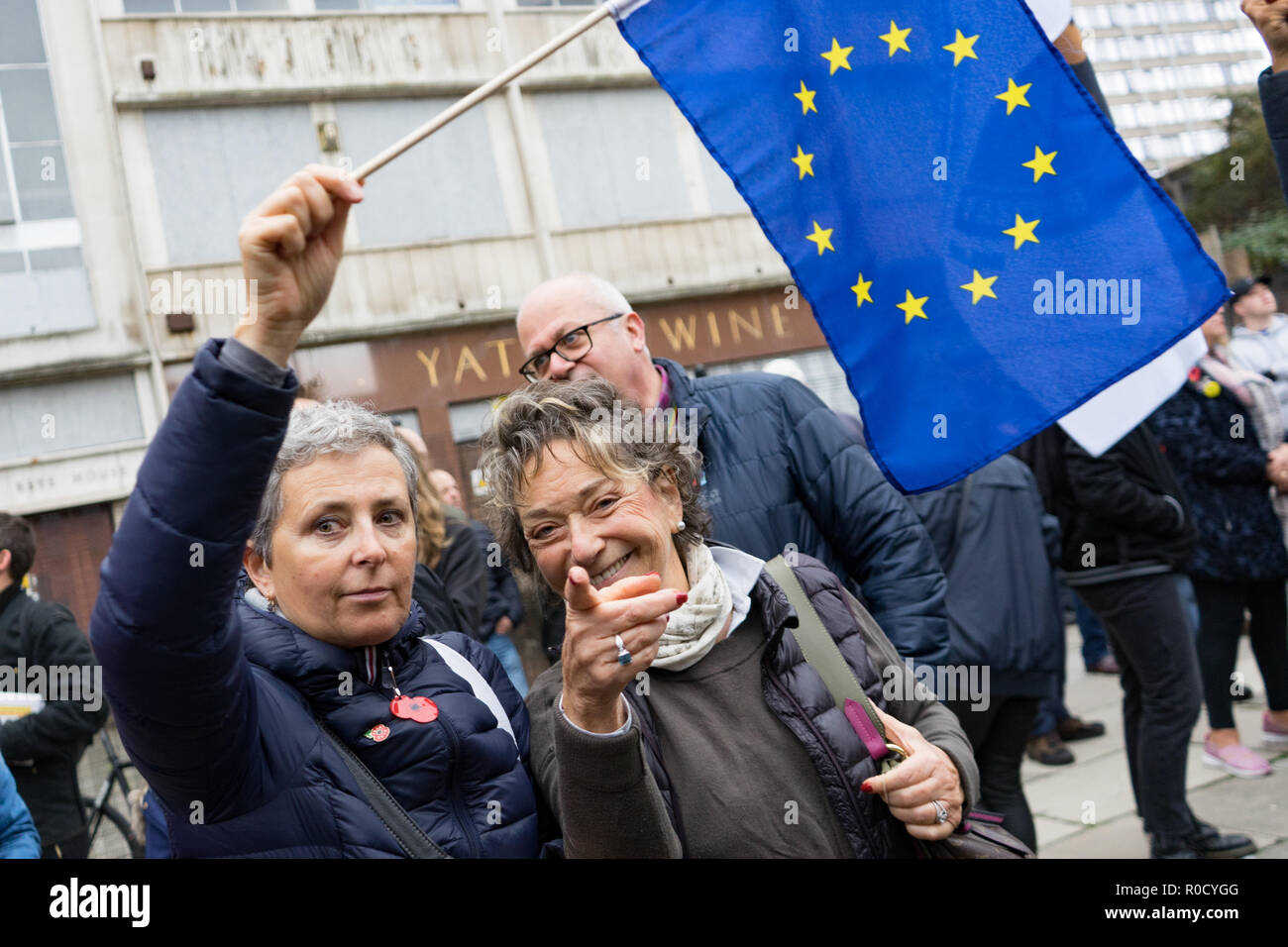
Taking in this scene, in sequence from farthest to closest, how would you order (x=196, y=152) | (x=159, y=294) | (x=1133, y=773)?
(x=196, y=152) → (x=1133, y=773) → (x=159, y=294)

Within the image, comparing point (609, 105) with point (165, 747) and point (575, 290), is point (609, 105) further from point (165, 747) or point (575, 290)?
point (165, 747)

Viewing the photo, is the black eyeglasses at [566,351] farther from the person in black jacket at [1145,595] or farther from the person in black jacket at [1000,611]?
the person in black jacket at [1145,595]

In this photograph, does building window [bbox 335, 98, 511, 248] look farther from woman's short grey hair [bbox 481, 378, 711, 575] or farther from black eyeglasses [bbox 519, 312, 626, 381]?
woman's short grey hair [bbox 481, 378, 711, 575]

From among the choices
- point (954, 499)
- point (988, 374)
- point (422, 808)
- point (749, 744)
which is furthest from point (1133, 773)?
point (422, 808)

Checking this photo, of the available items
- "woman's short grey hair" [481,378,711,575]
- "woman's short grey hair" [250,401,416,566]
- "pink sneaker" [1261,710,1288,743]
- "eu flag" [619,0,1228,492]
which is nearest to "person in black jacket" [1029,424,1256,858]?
"pink sneaker" [1261,710,1288,743]

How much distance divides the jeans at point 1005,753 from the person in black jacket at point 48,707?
278cm

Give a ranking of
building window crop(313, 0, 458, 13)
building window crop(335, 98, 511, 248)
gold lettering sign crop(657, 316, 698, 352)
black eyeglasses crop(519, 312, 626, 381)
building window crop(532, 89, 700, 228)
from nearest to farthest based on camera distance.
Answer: black eyeglasses crop(519, 312, 626, 381), building window crop(313, 0, 458, 13), building window crop(335, 98, 511, 248), building window crop(532, 89, 700, 228), gold lettering sign crop(657, 316, 698, 352)

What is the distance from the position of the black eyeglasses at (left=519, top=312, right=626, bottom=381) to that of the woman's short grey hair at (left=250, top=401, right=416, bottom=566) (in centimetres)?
76

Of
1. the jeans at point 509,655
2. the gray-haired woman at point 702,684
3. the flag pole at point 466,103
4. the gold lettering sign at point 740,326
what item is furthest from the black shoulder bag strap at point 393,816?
the gold lettering sign at point 740,326

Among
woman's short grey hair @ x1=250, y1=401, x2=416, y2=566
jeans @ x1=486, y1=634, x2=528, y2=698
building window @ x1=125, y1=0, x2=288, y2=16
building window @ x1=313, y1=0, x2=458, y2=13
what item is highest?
building window @ x1=313, y1=0, x2=458, y2=13

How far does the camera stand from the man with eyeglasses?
2.50 metres

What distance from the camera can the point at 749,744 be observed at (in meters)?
1.76

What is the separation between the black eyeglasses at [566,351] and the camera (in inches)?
98.0
